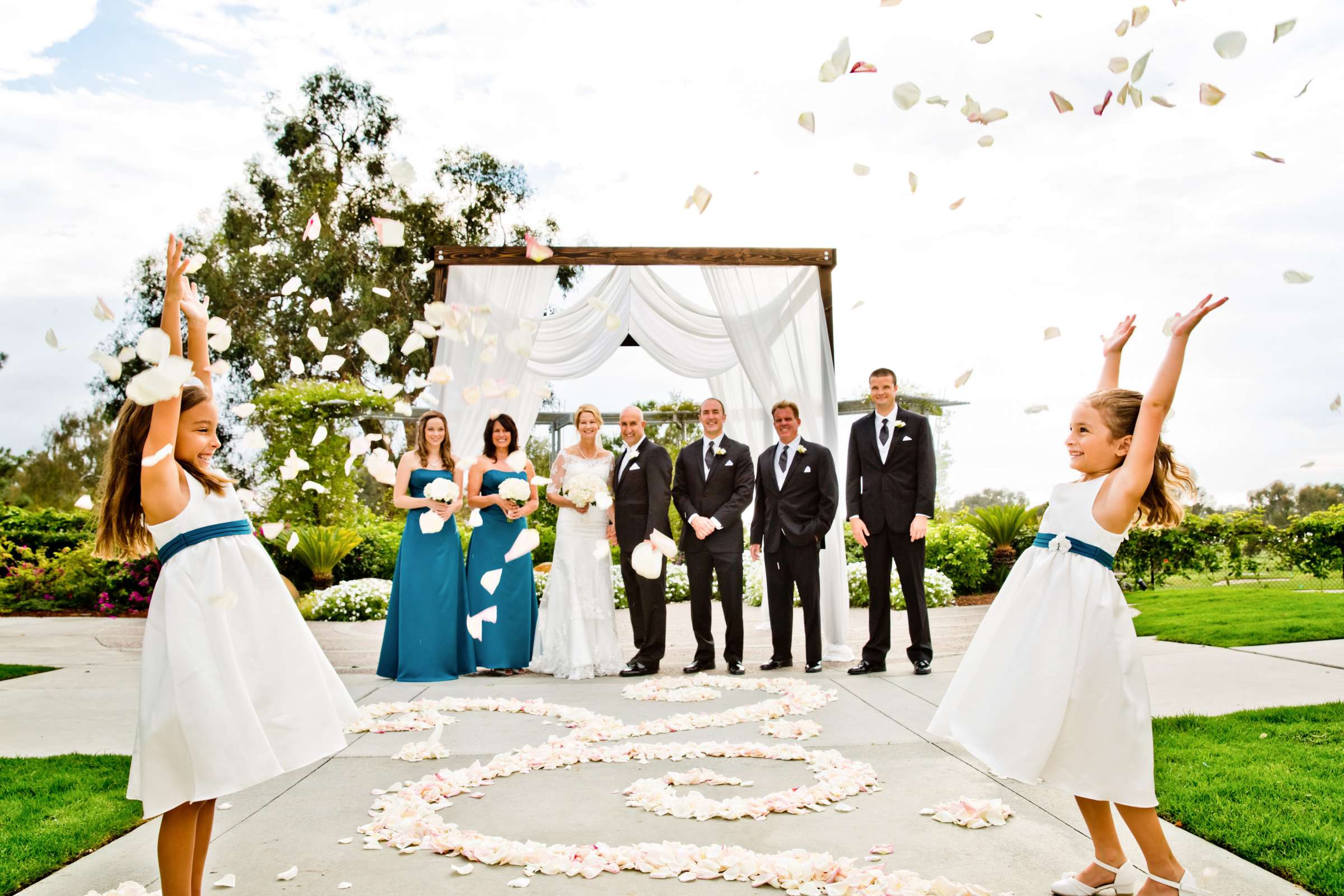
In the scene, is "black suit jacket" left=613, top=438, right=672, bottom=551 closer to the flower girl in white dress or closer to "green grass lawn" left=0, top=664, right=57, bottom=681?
the flower girl in white dress

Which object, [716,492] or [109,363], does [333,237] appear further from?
[109,363]

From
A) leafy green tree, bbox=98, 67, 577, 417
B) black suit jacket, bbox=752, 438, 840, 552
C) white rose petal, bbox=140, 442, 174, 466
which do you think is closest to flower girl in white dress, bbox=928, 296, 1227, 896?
white rose petal, bbox=140, 442, 174, 466

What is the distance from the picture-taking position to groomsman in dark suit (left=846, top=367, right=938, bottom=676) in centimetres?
635

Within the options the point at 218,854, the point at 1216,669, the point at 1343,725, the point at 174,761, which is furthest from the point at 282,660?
the point at 1216,669

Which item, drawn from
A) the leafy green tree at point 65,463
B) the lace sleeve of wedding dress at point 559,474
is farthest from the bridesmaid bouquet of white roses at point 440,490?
the leafy green tree at point 65,463

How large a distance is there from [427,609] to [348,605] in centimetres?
466

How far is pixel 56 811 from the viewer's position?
141 inches

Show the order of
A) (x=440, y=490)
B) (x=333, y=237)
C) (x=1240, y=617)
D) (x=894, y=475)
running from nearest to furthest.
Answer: (x=894, y=475)
(x=440, y=490)
(x=1240, y=617)
(x=333, y=237)

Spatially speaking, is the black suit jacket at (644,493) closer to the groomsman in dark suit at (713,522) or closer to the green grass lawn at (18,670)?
the groomsman in dark suit at (713,522)

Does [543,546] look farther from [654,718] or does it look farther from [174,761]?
[174,761]

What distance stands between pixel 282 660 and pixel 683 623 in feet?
26.4

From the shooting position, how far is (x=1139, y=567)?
12.9m

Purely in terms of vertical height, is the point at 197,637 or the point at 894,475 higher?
the point at 894,475

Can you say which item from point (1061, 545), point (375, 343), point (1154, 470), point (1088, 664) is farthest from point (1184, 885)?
point (375, 343)
